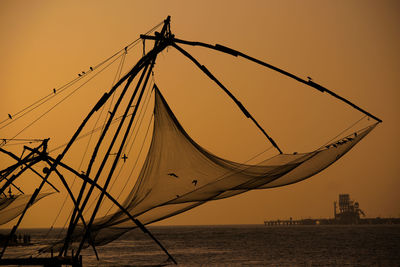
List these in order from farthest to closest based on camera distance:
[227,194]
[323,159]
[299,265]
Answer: [299,265] < [227,194] < [323,159]

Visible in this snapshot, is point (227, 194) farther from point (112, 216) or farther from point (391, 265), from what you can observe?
point (391, 265)

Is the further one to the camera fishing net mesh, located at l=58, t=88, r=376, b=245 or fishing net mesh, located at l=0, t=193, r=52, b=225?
fishing net mesh, located at l=0, t=193, r=52, b=225

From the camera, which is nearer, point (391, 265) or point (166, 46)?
point (166, 46)

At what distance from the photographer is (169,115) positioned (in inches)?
637

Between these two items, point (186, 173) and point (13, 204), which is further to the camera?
point (13, 204)

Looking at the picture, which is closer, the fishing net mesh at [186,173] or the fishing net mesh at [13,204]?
the fishing net mesh at [186,173]

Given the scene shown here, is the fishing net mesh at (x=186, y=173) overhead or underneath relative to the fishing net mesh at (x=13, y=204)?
underneath

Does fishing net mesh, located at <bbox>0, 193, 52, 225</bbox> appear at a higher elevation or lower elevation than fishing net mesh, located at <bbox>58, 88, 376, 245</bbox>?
higher

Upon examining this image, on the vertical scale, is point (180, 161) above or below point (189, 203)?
above

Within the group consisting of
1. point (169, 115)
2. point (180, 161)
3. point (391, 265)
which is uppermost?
point (169, 115)

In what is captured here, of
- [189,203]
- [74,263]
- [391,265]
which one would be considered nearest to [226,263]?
[391,265]

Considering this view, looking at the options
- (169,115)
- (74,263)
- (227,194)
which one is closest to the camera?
(227,194)

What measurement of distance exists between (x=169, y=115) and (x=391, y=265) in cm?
3972

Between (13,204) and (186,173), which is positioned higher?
(13,204)
